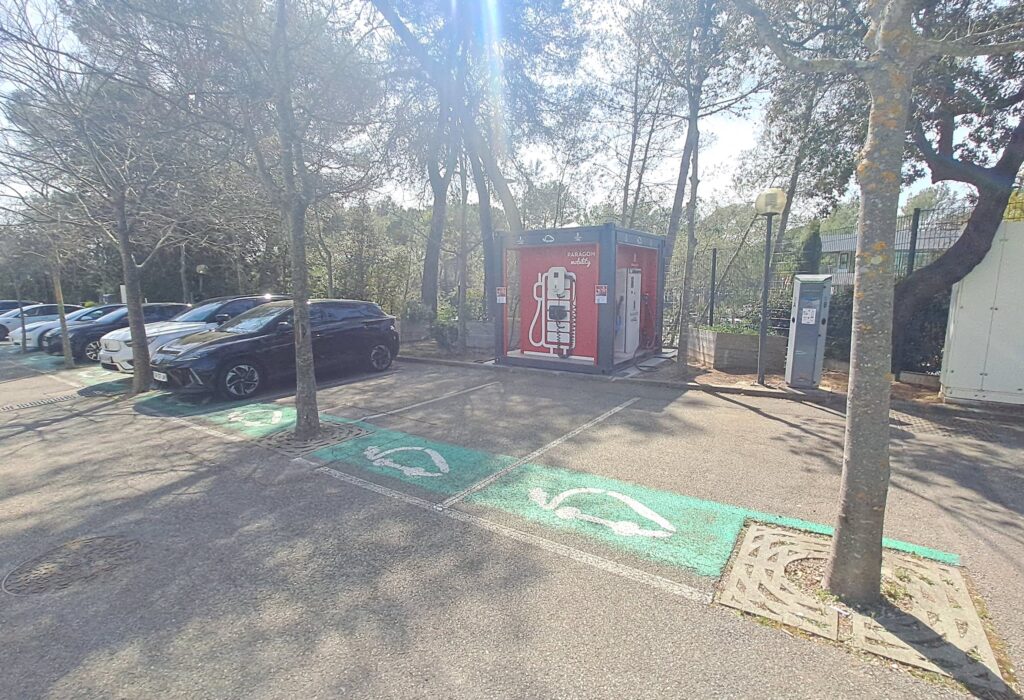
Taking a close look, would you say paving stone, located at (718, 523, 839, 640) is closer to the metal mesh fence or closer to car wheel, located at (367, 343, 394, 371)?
the metal mesh fence

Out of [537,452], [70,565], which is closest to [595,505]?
[537,452]

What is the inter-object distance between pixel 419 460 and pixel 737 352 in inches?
287

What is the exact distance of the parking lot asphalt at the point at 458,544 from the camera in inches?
91.2

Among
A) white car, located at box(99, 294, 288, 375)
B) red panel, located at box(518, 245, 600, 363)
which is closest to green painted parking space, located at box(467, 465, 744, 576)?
red panel, located at box(518, 245, 600, 363)

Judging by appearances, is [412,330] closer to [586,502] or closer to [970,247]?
[586,502]

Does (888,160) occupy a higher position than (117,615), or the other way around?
(888,160)

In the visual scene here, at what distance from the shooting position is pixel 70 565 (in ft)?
10.9

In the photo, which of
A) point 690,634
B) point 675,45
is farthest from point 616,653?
point 675,45

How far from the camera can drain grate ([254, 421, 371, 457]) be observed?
5633 mm

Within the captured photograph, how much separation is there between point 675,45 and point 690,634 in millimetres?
10874

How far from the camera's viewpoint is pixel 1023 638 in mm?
2441

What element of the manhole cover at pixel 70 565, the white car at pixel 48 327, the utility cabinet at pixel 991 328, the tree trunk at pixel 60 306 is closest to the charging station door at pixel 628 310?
the utility cabinet at pixel 991 328

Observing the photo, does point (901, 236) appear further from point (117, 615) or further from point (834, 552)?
point (117, 615)

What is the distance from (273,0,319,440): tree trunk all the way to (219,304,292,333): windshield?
342cm
